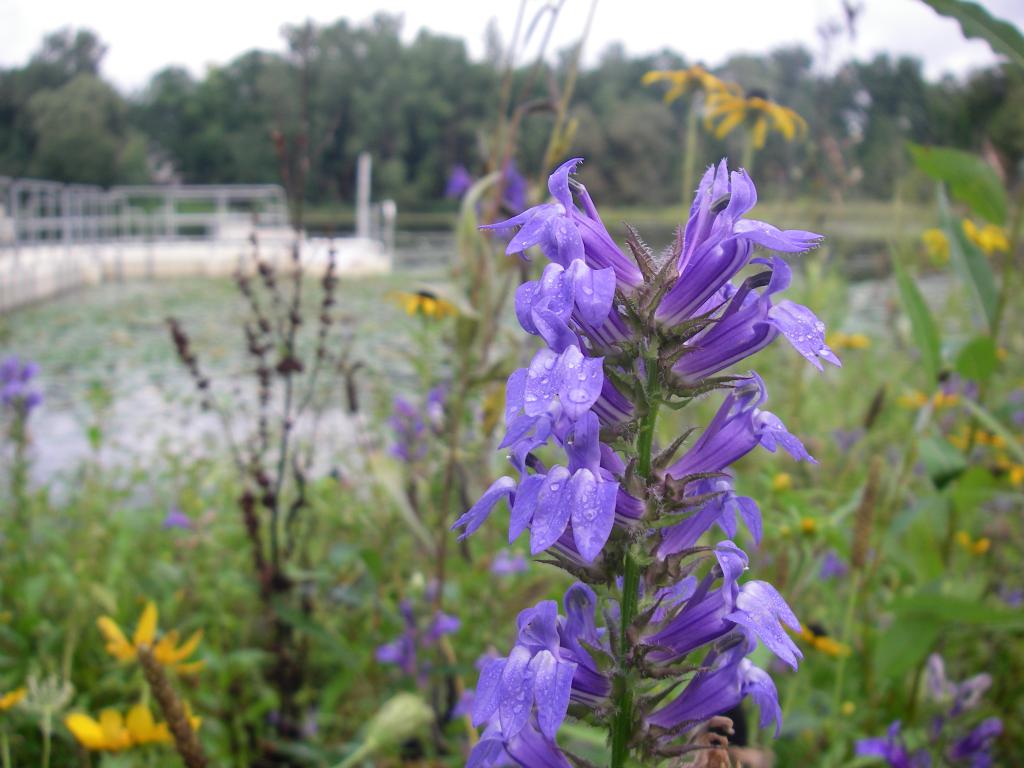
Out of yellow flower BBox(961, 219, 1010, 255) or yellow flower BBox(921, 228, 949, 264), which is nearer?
yellow flower BBox(961, 219, 1010, 255)

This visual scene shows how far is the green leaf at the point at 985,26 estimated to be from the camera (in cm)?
121

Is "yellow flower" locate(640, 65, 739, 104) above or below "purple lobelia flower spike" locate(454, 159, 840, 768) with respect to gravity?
above

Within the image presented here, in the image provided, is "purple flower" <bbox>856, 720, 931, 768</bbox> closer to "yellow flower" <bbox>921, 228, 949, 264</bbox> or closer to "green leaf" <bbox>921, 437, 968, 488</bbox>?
"green leaf" <bbox>921, 437, 968, 488</bbox>

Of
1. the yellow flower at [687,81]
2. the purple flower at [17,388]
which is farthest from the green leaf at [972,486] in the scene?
the purple flower at [17,388]

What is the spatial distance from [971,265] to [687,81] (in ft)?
5.25

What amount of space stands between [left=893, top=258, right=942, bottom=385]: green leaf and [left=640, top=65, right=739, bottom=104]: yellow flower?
1574 mm

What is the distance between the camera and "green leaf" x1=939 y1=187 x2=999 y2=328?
1.86m

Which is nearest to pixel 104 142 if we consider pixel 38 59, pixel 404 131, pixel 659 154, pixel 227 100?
pixel 38 59

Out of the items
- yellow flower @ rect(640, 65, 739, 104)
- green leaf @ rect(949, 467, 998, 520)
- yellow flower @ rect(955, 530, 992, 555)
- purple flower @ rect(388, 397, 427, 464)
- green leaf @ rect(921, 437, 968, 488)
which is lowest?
yellow flower @ rect(955, 530, 992, 555)

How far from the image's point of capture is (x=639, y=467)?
2.38ft

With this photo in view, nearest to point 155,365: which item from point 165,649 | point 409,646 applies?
point 409,646

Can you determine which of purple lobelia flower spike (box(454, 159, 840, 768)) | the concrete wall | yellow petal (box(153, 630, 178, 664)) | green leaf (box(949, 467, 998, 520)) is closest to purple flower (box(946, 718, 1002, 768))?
green leaf (box(949, 467, 998, 520))

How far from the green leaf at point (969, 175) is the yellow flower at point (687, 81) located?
1462 millimetres

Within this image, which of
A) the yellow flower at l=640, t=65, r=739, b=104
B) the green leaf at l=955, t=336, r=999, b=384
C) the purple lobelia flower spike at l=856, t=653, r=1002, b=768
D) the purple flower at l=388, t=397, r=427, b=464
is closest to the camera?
the purple lobelia flower spike at l=856, t=653, r=1002, b=768
